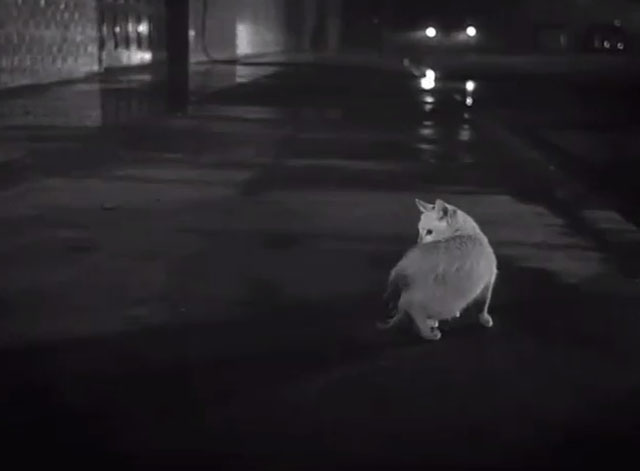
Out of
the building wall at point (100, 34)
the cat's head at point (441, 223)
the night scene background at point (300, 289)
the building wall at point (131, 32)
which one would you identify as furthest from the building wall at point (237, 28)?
the cat's head at point (441, 223)

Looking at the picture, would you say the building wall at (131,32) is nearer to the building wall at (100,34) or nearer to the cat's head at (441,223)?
the building wall at (100,34)

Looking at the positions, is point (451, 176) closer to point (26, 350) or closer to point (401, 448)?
point (26, 350)

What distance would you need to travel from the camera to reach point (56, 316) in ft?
23.1

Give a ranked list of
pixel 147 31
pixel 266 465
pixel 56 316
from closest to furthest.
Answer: pixel 266 465
pixel 56 316
pixel 147 31

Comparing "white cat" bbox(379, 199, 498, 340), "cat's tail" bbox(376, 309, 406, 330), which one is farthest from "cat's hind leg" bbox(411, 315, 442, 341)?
"cat's tail" bbox(376, 309, 406, 330)

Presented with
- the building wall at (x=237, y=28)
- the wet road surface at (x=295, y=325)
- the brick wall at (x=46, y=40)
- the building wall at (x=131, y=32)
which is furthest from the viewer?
the building wall at (x=237, y=28)

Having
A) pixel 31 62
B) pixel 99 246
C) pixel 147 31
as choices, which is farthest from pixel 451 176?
pixel 147 31

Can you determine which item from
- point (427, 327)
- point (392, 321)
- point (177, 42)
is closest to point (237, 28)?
point (177, 42)

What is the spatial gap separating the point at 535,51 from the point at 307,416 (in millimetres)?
79669

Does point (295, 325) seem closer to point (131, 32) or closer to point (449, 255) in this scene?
point (449, 255)

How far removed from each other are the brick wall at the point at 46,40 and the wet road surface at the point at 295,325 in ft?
37.6

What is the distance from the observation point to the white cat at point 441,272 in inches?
240

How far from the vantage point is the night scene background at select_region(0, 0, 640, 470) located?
496 centimetres

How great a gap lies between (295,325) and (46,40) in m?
22.9
